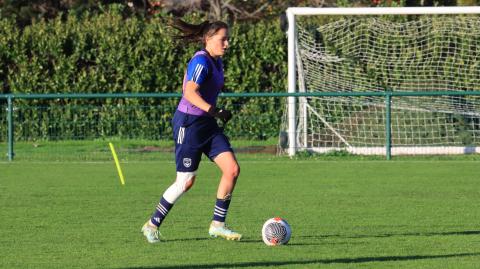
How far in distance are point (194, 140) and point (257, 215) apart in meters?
2.41

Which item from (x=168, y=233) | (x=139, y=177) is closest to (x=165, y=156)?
(x=139, y=177)

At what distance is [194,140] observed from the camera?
10.1 metres

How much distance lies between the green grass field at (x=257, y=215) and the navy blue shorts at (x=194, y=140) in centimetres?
74

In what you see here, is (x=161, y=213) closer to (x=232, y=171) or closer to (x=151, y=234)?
(x=151, y=234)

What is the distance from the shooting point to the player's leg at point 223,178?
10070 millimetres

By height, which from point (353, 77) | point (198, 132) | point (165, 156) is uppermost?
point (198, 132)

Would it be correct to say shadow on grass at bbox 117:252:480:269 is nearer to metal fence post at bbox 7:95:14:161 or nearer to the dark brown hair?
the dark brown hair

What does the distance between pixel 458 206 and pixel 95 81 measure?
13.2 meters

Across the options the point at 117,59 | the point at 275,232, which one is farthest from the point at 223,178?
the point at 117,59

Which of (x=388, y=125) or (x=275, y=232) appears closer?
(x=275, y=232)

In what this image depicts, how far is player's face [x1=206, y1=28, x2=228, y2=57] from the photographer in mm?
10055

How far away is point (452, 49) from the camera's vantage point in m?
22.8

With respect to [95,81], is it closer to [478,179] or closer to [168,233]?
[478,179]

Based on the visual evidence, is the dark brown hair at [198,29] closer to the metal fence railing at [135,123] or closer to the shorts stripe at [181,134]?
the shorts stripe at [181,134]
